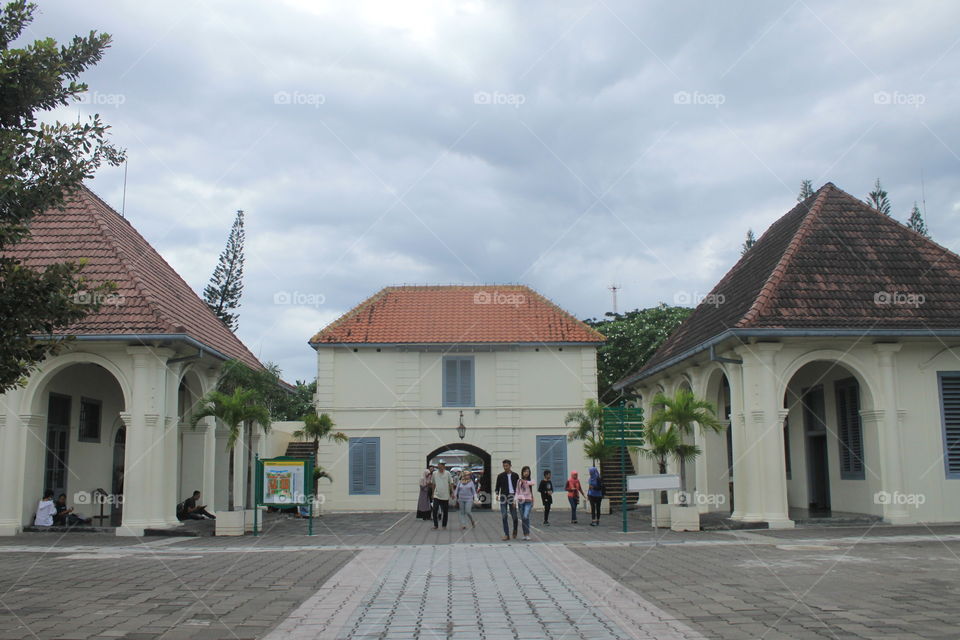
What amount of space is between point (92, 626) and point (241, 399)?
11181 millimetres

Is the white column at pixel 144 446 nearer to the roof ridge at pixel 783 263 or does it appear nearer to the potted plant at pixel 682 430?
the potted plant at pixel 682 430

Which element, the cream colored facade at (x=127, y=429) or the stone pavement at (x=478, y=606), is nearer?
the stone pavement at (x=478, y=606)

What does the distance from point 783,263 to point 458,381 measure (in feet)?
46.8

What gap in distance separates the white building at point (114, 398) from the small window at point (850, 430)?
1457 cm

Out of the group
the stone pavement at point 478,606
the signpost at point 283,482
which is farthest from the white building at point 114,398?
the stone pavement at point 478,606

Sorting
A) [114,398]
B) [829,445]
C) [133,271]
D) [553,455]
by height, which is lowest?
[553,455]

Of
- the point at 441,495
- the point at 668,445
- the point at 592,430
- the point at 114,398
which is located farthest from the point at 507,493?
the point at 114,398

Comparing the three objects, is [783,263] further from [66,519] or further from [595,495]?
[66,519]

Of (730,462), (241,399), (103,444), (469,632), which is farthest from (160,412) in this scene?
(730,462)

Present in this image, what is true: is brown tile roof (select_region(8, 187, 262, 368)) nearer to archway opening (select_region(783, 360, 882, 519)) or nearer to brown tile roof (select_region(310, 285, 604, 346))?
brown tile roof (select_region(310, 285, 604, 346))

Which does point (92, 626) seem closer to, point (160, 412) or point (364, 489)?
point (160, 412)

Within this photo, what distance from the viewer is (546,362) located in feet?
103

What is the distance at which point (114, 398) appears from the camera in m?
23.0

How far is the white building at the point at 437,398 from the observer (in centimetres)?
3044
